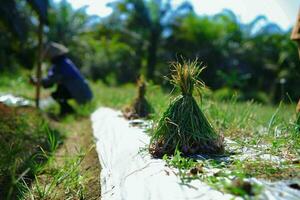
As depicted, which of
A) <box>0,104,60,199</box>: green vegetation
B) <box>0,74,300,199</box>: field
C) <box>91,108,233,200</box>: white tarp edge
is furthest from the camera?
<box>0,104,60,199</box>: green vegetation

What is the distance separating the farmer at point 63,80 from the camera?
29.0 feet

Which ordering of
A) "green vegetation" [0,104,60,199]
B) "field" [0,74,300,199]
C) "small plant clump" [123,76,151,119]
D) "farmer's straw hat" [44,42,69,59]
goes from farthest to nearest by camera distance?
"farmer's straw hat" [44,42,69,59] < "small plant clump" [123,76,151,119] < "green vegetation" [0,104,60,199] < "field" [0,74,300,199]

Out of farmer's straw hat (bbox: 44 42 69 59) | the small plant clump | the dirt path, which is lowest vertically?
the dirt path

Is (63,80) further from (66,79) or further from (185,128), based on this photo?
(185,128)

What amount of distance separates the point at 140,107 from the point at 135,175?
284cm

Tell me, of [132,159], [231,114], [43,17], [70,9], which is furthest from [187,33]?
[132,159]

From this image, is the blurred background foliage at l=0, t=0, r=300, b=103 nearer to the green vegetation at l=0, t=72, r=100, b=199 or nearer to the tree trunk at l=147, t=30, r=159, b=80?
the tree trunk at l=147, t=30, r=159, b=80

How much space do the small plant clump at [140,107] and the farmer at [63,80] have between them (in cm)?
302

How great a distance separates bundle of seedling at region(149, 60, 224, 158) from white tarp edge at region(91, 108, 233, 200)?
16 centimetres

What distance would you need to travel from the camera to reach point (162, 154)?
10.9 feet

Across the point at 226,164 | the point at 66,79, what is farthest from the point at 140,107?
the point at 66,79

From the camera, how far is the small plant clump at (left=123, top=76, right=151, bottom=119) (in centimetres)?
584

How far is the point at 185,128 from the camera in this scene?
3449 mm

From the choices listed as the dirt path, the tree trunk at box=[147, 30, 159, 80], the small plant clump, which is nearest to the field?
the dirt path
